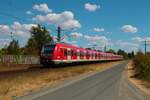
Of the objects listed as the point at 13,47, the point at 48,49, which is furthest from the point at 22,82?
the point at 13,47

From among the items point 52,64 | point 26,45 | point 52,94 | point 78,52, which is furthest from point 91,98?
point 26,45

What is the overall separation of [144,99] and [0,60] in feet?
127

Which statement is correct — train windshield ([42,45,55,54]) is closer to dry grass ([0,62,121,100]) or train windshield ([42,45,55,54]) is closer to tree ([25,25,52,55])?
dry grass ([0,62,121,100])

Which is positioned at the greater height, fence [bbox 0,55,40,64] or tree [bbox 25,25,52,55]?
tree [bbox 25,25,52,55]

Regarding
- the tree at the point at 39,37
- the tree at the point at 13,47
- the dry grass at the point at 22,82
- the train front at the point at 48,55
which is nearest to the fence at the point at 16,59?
the train front at the point at 48,55

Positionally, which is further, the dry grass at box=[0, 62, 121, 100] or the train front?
the train front

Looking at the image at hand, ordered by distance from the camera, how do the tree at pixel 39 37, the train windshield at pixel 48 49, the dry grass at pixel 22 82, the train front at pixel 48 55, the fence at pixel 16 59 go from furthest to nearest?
the tree at pixel 39 37
the fence at pixel 16 59
the train windshield at pixel 48 49
the train front at pixel 48 55
the dry grass at pixel 22 82

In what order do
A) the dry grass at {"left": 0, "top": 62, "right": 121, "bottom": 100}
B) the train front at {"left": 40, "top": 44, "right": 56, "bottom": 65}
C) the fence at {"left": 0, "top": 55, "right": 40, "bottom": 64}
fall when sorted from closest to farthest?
1. the dry grass at {"left": 0, "top": 62, "right": 121, "bottom": 100}
2. the train front at {"left": 40, "top": 44, "right": 56, "bottom": 65}
3. the fence at {"left": 0, "top": 55, "right": 40, "bottom": 64}

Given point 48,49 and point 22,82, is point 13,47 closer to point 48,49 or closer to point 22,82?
point 48,49

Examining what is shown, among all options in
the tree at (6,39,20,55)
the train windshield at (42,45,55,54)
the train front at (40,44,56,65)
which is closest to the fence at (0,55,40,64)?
the train windshield at (42,45,55,54)

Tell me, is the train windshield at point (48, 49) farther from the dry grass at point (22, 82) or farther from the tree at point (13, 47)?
the tree at point (13, 47)

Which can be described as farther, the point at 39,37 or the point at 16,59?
the point at 39,37

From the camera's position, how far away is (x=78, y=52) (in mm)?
51250

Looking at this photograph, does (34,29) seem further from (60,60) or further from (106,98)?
(106,98)
